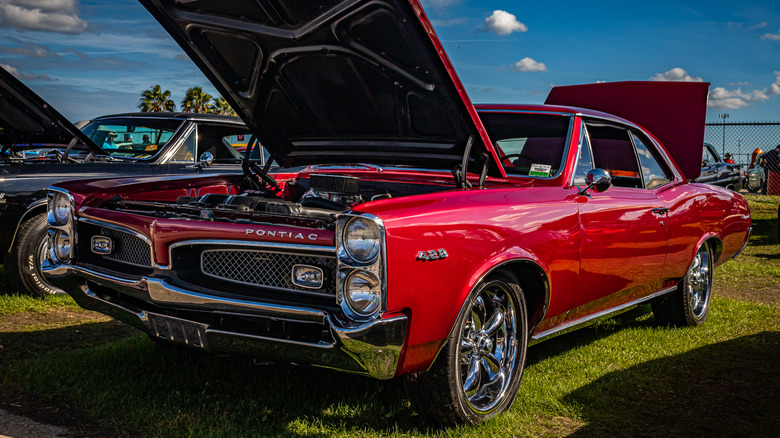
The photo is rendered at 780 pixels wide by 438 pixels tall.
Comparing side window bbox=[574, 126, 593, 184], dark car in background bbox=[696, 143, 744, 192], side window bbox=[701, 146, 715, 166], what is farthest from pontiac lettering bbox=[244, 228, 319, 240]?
side window bbox=[701, 146, 715, 166]

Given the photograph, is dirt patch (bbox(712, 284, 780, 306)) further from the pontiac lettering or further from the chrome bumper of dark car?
the pontiac lettering

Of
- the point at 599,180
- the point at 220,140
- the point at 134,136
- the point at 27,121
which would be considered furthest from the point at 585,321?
the point at 134,136

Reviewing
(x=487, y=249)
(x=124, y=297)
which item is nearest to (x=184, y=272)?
(x=124, y=297)

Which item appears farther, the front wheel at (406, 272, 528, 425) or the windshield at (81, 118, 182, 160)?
the windshield at (81, 118, 182, 160)

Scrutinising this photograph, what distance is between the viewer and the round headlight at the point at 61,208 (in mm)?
3605

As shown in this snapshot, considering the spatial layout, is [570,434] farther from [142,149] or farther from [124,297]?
[142,149]

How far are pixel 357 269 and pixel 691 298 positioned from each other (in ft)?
12.4

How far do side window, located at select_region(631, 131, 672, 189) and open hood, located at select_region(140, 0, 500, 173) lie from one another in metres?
1.81

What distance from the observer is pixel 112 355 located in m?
4.09

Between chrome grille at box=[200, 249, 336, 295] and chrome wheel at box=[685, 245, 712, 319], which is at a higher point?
chrome grille at box=[200, 249, 336, 295]

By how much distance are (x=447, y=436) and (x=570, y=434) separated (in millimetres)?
638

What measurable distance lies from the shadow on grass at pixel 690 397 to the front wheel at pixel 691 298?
0.54m

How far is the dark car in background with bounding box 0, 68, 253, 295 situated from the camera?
5.54m

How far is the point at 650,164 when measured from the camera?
5113mm
